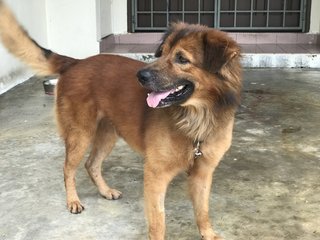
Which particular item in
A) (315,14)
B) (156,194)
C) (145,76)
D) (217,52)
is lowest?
(156,194)

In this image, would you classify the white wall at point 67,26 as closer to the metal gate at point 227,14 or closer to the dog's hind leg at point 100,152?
the metal gate at point 227,14

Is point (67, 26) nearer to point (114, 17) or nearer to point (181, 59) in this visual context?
point (114, 17)

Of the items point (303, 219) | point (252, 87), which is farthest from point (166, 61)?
point (252, 87)

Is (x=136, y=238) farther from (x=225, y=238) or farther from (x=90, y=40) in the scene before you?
(x=90, y=40)

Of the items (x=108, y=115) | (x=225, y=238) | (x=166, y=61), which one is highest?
(x=166, y=61)

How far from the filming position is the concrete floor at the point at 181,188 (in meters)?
2.85

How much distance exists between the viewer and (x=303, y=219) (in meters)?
2.95

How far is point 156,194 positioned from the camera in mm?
2500

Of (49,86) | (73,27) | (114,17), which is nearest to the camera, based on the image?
(49,86)

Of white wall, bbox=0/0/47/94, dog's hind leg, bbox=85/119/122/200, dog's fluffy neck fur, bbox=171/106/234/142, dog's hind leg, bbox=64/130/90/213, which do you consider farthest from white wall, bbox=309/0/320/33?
dog's fluffy neck fur, bbox=171/106/234/142

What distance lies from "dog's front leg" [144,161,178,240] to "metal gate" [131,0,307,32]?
291 inches

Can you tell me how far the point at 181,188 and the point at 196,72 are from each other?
1.35 metres

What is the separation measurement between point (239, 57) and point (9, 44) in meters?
1.57

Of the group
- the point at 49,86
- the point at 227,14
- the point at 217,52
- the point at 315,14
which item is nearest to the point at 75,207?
the point at 217,52
